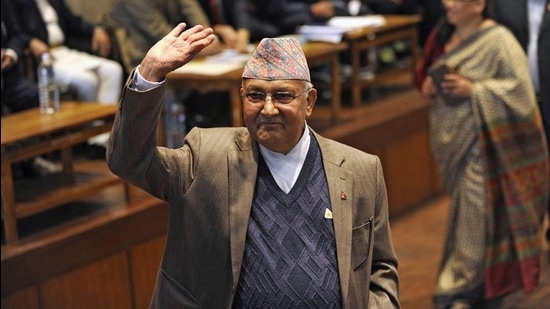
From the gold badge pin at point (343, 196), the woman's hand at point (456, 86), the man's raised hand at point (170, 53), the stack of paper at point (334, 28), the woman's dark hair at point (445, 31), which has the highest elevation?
the man's raised hand at point (170, 53)

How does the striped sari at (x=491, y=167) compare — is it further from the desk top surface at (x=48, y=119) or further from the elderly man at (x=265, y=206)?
the elderly man at (x=265, y=206)

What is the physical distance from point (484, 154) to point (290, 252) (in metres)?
2.19

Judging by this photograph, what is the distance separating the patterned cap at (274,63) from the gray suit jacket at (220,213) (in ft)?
0.62

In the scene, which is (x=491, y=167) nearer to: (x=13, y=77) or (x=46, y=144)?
(x=46, y=144)

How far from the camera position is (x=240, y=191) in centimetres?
251

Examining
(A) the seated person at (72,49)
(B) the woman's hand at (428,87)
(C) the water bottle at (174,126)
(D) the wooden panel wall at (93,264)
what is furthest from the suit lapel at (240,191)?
(A) the seated person at (72,49)

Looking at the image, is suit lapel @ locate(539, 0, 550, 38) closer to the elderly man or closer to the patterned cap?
the elderly man

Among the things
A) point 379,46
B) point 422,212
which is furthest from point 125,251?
point 379,46

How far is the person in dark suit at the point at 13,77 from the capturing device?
16.4 ft

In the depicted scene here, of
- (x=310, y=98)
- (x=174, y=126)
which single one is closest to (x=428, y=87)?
(x=174, y=126)

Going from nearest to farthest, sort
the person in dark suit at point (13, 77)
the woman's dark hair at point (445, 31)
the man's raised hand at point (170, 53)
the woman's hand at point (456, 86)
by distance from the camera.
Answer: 1. the man's raised hand at point (170, 53)
2. the woman's hand at point (456, 86)
3. the woman's dark hair at point (445, 31)
4. the person in dark suit at point (13, 77)

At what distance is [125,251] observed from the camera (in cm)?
438

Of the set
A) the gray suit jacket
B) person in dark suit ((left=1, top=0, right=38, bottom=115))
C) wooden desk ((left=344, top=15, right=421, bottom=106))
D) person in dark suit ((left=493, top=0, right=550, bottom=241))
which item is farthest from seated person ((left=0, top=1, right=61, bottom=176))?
the gray suit jacket

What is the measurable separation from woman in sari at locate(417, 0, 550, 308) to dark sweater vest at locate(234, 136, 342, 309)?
202cm
